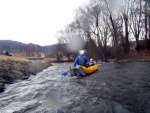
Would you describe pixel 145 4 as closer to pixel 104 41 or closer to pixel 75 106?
pixel 104 41

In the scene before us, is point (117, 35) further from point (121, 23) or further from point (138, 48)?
point (138, 48)

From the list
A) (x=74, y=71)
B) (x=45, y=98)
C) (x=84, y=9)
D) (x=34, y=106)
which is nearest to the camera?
(x=34, y=106)

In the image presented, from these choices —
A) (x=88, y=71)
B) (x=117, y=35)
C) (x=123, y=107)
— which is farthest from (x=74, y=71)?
(x=117, y=35)

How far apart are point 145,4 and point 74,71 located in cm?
2163

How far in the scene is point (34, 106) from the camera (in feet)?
18.0

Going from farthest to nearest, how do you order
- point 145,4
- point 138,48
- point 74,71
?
1. point 138,48
2. point 145,4
3. point 74,71

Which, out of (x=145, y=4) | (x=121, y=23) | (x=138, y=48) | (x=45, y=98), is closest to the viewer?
(x=45, y=98)

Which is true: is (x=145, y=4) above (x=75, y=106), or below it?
above

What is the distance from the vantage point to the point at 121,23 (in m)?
32.6

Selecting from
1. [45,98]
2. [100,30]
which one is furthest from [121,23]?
[45,98]

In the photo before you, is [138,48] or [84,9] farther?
[84,9]

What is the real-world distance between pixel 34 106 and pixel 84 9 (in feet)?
104

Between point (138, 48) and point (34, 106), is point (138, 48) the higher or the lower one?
the higher one

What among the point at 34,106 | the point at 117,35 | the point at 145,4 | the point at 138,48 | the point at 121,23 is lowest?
the point at 34,106
